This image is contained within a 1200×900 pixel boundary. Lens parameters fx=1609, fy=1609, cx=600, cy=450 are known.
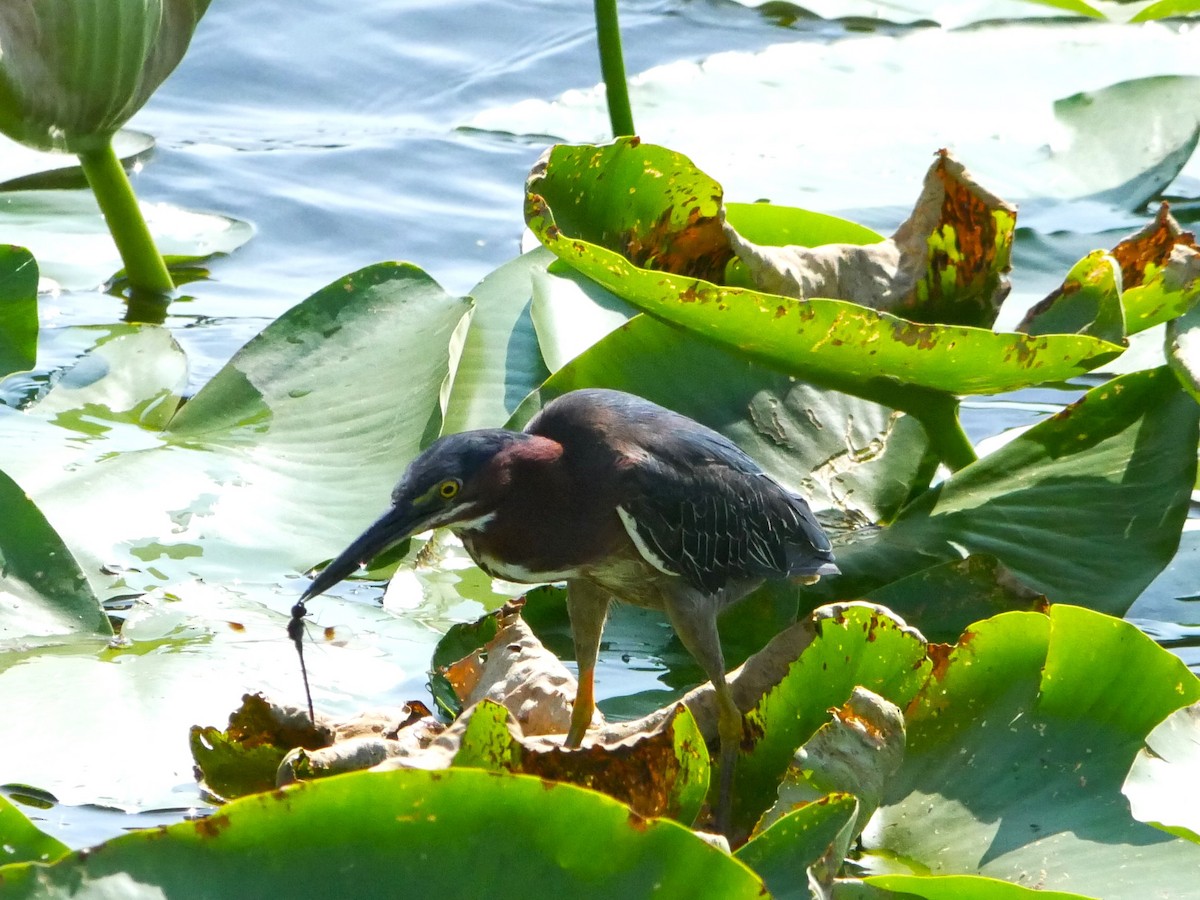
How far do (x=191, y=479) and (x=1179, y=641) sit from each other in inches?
72.0

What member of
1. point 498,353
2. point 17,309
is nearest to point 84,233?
point 17,309

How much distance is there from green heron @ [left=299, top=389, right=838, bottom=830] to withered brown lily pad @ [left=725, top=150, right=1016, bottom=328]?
0.35 m

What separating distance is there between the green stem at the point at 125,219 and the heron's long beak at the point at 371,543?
1492mm

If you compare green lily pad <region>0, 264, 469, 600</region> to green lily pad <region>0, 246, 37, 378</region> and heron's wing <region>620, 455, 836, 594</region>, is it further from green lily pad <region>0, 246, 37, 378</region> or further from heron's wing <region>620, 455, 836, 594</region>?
heron's wing <region>620, 455, 836, 594</region>

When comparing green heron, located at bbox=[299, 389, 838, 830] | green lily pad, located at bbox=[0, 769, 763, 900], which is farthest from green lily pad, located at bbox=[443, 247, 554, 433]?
green lily pad, located at bbox=[0, 769, 763, 900]

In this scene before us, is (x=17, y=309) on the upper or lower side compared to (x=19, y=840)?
upper

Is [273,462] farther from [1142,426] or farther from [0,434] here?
[1142,426]

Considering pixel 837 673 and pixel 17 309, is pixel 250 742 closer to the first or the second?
pixel 837 673

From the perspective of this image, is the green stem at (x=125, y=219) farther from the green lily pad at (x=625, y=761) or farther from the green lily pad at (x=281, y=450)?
the green lily pad at (x=625, y=761)

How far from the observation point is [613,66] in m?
3.59

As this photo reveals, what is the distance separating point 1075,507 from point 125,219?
214 cm

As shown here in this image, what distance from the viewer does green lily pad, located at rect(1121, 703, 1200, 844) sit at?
2.13 metres

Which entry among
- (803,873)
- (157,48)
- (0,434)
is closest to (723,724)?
(803,873)

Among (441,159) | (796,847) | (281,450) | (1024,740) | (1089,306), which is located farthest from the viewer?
(441,159)
